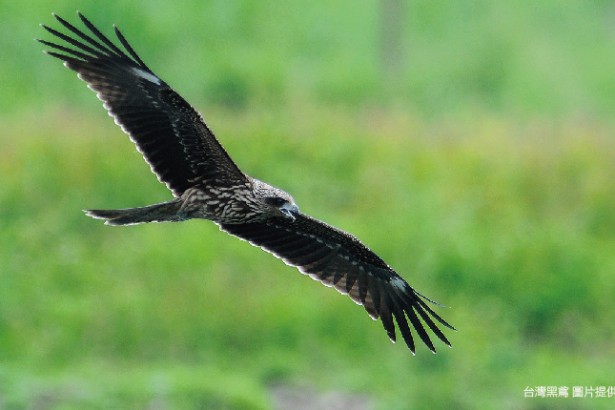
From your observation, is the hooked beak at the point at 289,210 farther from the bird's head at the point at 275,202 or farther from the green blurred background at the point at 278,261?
the green blurred background at the point at 278,261

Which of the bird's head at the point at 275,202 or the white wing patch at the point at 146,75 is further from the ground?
the white wing patch at the point at 146,75

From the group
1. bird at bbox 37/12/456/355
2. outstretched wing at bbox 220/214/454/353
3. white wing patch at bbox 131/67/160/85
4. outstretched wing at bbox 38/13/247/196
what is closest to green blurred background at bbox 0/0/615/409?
outstretched wing at bbox 220/214/454/353

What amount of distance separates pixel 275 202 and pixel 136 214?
0.97 meters

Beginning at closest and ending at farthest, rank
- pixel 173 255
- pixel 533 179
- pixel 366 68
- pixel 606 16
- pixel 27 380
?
pixel 27 380 < pixel 173 255 < pixel 533 179 < pixel 366 68 < pixel 606 16

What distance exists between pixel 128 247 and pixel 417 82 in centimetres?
934

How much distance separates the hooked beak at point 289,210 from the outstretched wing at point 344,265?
0.75 meters

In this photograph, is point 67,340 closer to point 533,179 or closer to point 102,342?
point 102,342

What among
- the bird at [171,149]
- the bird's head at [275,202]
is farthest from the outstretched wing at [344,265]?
the bird's head at [275,202]

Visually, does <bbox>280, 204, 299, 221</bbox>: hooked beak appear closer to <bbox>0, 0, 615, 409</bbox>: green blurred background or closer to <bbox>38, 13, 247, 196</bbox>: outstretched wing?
<bbox>38, 13, 247, 196</bbox>: outstretched wing

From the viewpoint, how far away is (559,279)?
17500 millimetres

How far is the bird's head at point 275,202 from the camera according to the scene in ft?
35.2

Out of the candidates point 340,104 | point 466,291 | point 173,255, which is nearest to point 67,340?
point 173,255

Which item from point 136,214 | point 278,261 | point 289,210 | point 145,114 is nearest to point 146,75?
point 145,114

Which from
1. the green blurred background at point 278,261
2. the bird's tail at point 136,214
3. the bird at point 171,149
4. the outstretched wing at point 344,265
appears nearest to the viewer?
the bird's tail at point 136,214
